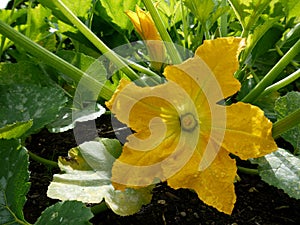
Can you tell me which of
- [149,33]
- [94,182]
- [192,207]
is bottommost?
[192,207]

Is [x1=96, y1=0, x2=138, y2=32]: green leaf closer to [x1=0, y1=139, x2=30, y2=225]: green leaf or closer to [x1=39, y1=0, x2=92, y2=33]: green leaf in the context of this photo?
[x1=39, y1=0, x2=92, y2=33]: green leaf

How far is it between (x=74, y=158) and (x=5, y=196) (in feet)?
0.75

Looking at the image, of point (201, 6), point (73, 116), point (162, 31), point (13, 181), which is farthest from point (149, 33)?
point (13, 181)

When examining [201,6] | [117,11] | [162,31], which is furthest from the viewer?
[117,11]

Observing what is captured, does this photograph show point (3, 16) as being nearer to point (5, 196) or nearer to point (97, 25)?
point (97, 25)

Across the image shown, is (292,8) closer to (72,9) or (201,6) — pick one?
(201,6)

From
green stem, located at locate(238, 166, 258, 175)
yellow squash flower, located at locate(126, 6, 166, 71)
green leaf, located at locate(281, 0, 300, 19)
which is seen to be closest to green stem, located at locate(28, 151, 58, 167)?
yellow squash flower, located at locate(126, 6, 166, 71)

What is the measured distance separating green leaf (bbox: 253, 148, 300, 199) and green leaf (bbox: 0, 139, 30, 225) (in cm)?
51

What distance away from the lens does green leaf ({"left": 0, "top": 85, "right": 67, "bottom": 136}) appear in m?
1.33

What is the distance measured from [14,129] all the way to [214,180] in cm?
43

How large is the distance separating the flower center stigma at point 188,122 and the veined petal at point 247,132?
0.09 meters

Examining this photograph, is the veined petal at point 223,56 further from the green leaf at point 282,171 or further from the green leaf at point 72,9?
the green leaf at point 72,9

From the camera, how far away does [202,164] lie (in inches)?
43.9

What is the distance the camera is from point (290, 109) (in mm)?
1275
